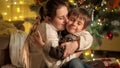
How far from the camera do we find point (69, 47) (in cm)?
→ 106

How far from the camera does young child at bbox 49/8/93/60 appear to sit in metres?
1.06

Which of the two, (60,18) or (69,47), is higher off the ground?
(60,18)

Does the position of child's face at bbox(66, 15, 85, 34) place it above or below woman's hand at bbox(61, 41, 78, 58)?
above

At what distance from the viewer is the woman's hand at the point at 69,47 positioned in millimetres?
1060

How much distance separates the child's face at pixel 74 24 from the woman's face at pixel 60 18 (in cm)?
2

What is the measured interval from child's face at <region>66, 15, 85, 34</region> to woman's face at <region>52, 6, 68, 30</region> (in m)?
0.02

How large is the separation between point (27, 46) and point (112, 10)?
1.74m

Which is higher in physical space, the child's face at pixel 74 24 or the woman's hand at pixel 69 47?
the child's face at pixel 74 24

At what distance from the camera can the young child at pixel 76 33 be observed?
1057 mm

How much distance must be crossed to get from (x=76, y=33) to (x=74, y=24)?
0.13 ft

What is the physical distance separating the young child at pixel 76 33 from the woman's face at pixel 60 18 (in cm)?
2

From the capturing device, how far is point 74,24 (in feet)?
3.74

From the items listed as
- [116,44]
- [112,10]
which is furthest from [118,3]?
[116,44]

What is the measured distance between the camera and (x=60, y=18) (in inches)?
43.8
